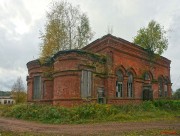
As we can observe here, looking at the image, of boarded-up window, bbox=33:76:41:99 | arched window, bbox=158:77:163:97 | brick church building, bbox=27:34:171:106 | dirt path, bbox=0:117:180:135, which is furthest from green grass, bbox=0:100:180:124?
arched window, bbox=158:77:163:97

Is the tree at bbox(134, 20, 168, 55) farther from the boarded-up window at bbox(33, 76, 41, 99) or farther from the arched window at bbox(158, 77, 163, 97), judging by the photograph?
the boarded-up window at bbox(33, 76, 41, 99)

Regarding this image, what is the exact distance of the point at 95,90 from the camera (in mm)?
21594

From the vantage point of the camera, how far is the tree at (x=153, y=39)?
30297mm

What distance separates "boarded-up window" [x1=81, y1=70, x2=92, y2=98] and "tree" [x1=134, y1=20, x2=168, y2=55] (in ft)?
38.3

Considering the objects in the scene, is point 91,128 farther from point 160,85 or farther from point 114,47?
point 160,85

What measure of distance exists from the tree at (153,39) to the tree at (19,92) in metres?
26.1

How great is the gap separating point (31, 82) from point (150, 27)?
16108mm

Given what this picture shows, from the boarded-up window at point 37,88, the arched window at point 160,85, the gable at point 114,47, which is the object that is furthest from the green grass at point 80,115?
the arched window at point 160,85

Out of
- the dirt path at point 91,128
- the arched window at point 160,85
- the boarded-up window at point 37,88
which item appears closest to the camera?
the dirt path at point 91,128

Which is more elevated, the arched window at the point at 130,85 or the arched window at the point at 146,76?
the arched window at the point at 146,76

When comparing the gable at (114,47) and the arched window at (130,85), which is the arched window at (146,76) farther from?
the arched window at (130,85)

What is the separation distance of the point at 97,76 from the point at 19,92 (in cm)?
3114

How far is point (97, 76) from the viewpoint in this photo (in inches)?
863

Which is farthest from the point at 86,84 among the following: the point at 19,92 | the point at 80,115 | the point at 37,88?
the point at 19,92
